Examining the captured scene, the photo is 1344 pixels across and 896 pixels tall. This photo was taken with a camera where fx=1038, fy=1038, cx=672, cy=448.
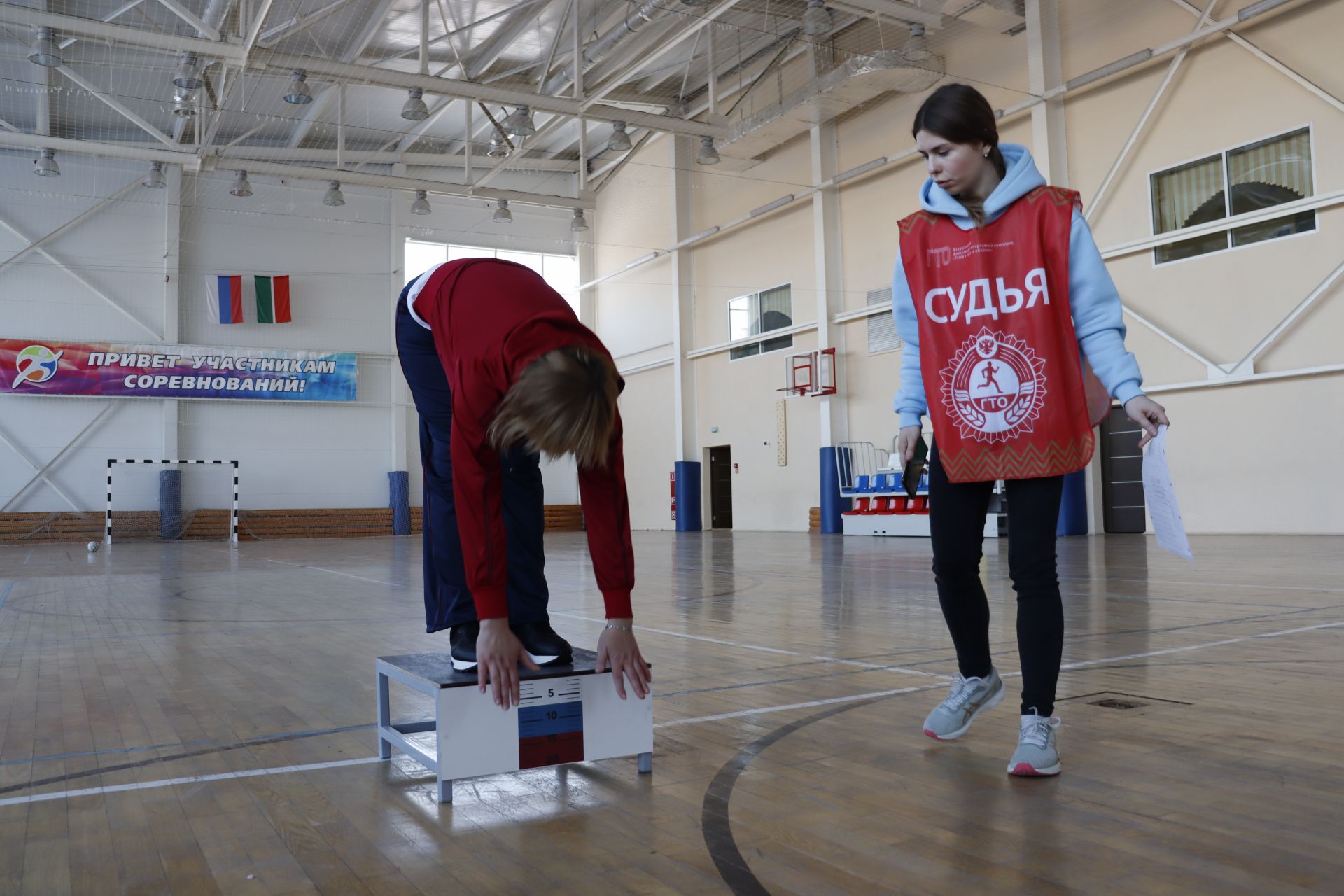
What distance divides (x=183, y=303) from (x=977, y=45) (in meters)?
14.5

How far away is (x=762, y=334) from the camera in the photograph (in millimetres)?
18250

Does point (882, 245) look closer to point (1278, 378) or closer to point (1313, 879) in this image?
point (1278, 378)

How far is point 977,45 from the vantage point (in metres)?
14.2

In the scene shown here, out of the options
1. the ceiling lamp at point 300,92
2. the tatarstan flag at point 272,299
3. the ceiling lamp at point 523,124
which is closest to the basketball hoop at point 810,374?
the ceiling lamp at point 523,124

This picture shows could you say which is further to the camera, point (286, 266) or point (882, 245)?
point (286, 266)

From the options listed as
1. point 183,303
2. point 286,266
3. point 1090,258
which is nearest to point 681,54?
point 286,266

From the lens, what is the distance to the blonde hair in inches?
64.8

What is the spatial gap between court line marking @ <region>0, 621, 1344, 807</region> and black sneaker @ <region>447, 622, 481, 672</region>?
Result: 34 centimetres

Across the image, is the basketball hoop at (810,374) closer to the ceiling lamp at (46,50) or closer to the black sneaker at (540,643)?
the ceiling lamp at (46,50)

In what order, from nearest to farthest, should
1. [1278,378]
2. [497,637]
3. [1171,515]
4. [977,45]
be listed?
[497,637], [1171,515], [1278,378], [977,45]

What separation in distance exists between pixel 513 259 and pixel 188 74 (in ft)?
26.5

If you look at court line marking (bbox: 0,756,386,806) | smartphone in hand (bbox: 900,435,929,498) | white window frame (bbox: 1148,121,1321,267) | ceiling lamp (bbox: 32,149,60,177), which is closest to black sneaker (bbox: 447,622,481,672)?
court line marking (bbox: 0,756,386,806)

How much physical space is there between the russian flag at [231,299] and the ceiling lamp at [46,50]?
7.84 meters

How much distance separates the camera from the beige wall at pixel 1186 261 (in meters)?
10.8
